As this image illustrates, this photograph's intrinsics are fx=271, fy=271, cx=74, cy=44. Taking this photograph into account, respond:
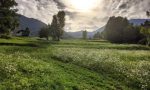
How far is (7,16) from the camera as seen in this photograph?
63.9 metres

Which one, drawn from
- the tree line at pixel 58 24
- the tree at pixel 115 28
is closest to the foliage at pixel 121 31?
the tree at pixel 115 28

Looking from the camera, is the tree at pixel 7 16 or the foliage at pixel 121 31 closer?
the tree at pixel 7 16

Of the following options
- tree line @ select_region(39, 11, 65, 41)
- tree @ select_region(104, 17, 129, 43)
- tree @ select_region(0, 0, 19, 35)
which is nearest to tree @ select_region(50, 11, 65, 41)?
tree line @ select_region(39, 11, 65, 41)

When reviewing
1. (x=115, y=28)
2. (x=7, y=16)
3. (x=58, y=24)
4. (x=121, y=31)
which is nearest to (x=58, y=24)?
(x=58, y=24)

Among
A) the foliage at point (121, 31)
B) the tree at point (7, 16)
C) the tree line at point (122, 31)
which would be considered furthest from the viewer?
the foliage at point (121, 31)

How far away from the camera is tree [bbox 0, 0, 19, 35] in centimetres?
6356

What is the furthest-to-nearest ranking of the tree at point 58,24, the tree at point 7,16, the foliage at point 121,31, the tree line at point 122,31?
the tree at point 58,24 < the foliage at point 121,31 < the tree line at point 122,31 < the tree at point 7,16

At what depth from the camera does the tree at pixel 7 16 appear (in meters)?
63.6

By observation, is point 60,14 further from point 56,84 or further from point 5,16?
point 56,84

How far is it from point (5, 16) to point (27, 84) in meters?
45.7

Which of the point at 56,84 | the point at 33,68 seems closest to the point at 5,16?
the point at 33,68

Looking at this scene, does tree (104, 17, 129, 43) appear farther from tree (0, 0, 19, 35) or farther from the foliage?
tree (0, 0, 19, 35)

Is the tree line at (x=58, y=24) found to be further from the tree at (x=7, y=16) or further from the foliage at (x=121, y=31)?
the tree at (x=7, y=16)

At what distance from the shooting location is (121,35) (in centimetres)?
13800
